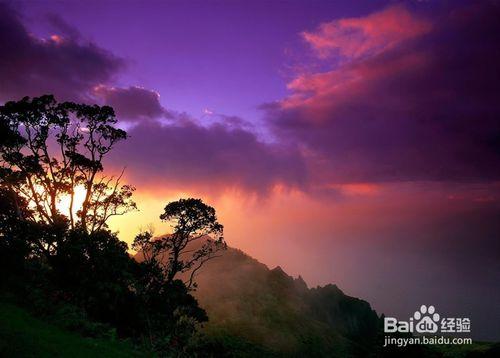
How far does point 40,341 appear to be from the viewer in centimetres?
1430

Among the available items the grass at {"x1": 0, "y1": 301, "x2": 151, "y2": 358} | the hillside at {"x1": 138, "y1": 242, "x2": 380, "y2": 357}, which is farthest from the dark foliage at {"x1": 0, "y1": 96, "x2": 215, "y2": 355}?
the hillside at {"x1": 138, "y1": 242, "x2": 380, "y2": 357}

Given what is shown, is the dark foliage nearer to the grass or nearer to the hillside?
the grass

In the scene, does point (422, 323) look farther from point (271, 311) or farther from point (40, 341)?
point (271, 311)

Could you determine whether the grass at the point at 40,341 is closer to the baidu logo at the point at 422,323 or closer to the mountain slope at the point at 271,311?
the baidu logo at the point at 422,323

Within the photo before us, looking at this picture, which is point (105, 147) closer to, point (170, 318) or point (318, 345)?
point (170, 318)

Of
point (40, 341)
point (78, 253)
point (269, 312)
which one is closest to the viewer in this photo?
point (40, 341)

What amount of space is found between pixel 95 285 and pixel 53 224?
8.11m

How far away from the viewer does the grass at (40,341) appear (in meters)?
13.1

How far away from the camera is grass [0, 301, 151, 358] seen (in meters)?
13.1

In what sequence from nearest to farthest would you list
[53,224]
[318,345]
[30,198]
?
[53,224], [30,198], [318,345]

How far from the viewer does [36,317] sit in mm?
18844

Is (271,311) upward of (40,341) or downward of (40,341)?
upward

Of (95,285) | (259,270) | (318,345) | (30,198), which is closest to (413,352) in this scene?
(95,285)

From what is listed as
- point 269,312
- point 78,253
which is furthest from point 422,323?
point 269,312
